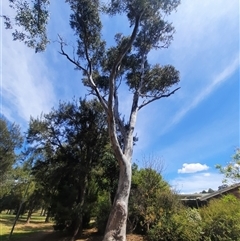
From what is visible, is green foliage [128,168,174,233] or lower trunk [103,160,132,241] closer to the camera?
lower trunk [103,160,132,241]

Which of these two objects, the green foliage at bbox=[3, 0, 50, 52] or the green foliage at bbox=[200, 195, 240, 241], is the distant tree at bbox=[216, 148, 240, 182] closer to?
the green foliage at bbox=[200, 195, 240, 241]

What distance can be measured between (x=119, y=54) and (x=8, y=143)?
17463 millimetres

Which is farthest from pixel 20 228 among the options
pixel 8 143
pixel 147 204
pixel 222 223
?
pixel 222 223

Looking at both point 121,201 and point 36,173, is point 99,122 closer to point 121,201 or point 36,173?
point 36,173

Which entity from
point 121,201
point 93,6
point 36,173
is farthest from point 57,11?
point 36,173

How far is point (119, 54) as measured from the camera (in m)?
8.95

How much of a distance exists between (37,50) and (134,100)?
545 cm

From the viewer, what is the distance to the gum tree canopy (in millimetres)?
7383

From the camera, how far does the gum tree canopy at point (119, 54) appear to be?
7383 millimetres

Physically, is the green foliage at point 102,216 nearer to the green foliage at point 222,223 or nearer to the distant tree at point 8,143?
the green foliage at point 222,223

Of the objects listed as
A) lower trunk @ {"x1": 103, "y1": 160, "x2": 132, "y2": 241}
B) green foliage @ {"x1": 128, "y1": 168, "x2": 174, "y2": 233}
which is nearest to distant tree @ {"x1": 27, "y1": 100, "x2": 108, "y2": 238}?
green foliage @ {"x1": 128, "y1": 168, "x2": 174, "y2": 233}

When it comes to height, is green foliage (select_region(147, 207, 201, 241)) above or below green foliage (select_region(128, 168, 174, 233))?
below

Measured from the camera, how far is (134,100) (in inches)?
415

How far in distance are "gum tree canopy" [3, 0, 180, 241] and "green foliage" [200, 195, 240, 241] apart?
14.1 ft
